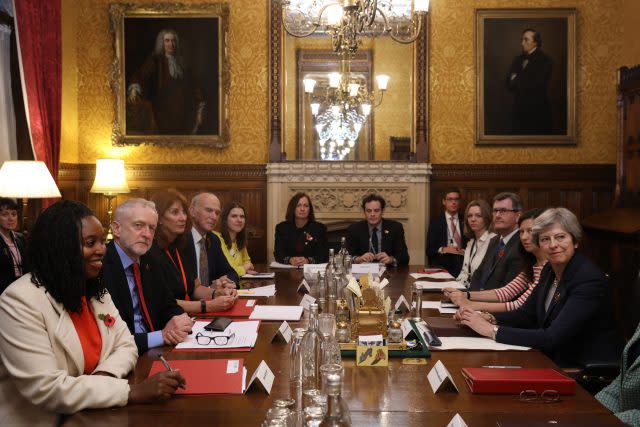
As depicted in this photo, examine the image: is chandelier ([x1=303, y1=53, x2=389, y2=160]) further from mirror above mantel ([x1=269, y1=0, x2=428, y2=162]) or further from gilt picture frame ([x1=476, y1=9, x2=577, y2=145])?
gilt picture frame ([x1=476, y1=9, x2=577, y2=145])

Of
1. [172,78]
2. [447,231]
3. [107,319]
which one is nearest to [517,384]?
[107,319]

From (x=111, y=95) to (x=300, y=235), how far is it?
3.21 metres

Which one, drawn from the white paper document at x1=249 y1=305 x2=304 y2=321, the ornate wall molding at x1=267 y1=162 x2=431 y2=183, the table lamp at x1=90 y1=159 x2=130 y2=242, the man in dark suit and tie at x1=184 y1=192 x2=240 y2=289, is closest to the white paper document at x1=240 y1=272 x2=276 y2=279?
the man in dark suit and tie at x1=184 y1=192 x2=240 y2=289

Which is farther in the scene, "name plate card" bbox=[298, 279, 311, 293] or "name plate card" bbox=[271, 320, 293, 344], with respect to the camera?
"name plate card" bbox=[298, 279, 311, 293]

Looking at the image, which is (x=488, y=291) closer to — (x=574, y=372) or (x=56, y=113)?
(x=574, y=372)

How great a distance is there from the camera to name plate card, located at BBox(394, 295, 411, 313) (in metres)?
3.54

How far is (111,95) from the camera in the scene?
318 inches

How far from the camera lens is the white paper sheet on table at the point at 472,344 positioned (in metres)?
2.75

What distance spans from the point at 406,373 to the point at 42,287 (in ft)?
4.13

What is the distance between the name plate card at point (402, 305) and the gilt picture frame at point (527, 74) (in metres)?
4.82

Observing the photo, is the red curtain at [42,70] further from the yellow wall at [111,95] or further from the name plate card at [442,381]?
the name plate card at [442,381]

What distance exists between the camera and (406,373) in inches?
94.7

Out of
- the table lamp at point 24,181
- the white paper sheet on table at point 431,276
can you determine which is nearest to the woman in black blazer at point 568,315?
the white paper sheet on table at point 431,276

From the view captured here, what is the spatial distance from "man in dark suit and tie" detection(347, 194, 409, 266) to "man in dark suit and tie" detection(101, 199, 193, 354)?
3292mm
